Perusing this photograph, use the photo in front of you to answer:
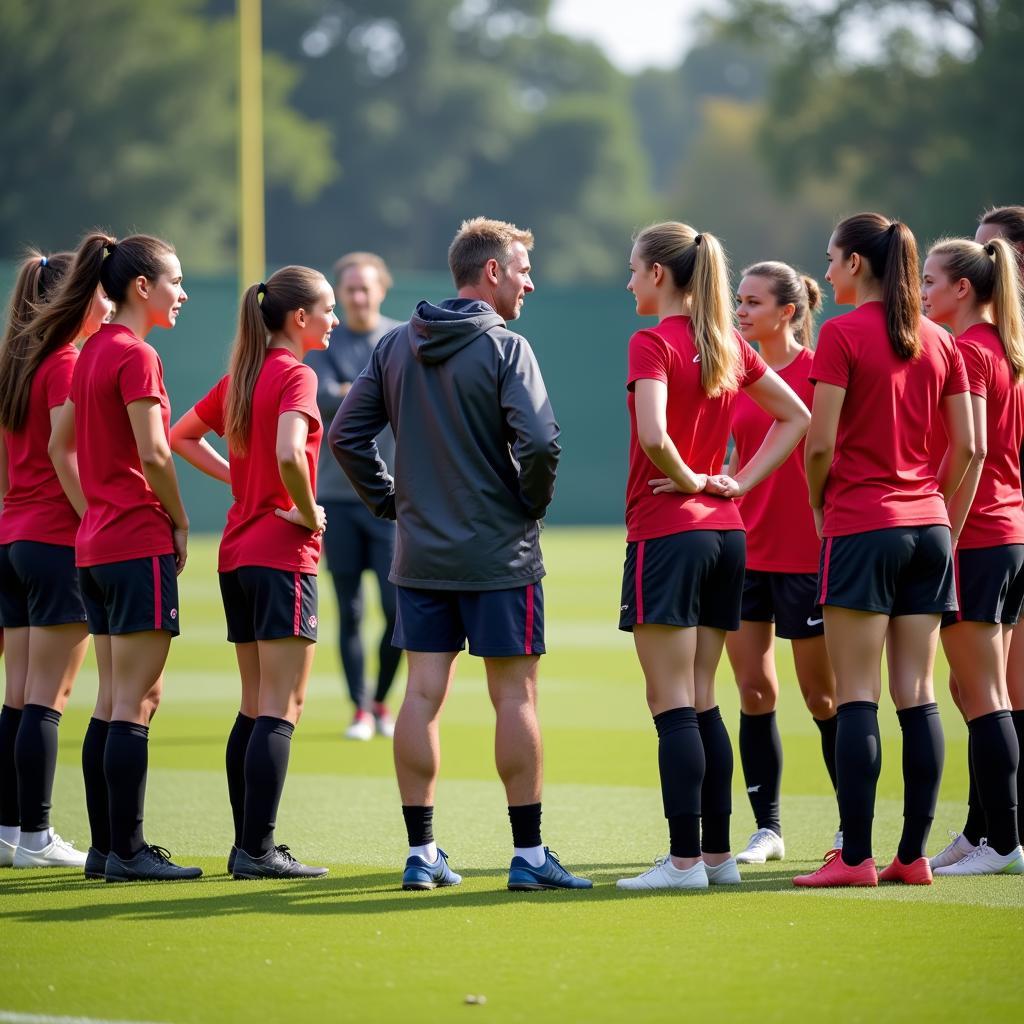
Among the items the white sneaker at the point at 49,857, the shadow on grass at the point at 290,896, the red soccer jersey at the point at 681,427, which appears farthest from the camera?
the white sneaker at the point at 49,857

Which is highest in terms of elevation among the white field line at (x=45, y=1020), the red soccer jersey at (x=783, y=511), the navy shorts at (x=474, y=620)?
the red soccer jersey at (x=783, y=511)

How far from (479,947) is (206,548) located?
20.1 meters

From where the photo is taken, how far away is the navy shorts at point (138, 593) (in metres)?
5.90

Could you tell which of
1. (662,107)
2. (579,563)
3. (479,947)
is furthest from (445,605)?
(662,107)

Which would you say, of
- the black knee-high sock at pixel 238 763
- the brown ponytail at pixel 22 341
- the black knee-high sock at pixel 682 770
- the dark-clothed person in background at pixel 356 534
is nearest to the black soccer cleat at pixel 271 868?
the black knee-high sock at pixel 238 763

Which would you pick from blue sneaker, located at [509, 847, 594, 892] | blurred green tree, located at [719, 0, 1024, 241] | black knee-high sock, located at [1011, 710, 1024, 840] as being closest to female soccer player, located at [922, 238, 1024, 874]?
black knee-high sock, located at [1011, 710, 1024, 840]

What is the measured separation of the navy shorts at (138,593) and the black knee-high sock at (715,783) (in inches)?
71.4

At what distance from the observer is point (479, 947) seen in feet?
16.3

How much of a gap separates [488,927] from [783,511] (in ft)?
6.97

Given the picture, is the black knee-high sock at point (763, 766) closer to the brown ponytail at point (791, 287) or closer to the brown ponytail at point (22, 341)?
the brown ponytail at point (791, 287)

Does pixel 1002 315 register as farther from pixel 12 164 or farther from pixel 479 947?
pixel 12 164

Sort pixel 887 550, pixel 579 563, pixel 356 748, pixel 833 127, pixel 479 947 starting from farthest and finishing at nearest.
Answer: pixel 833 127 → pixel 579 563 → pixel 356 748 → pixel 887 550 → pixel 479 947

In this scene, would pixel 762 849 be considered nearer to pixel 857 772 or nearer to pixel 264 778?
pixel 857 772

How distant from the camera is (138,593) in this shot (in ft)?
19.4
